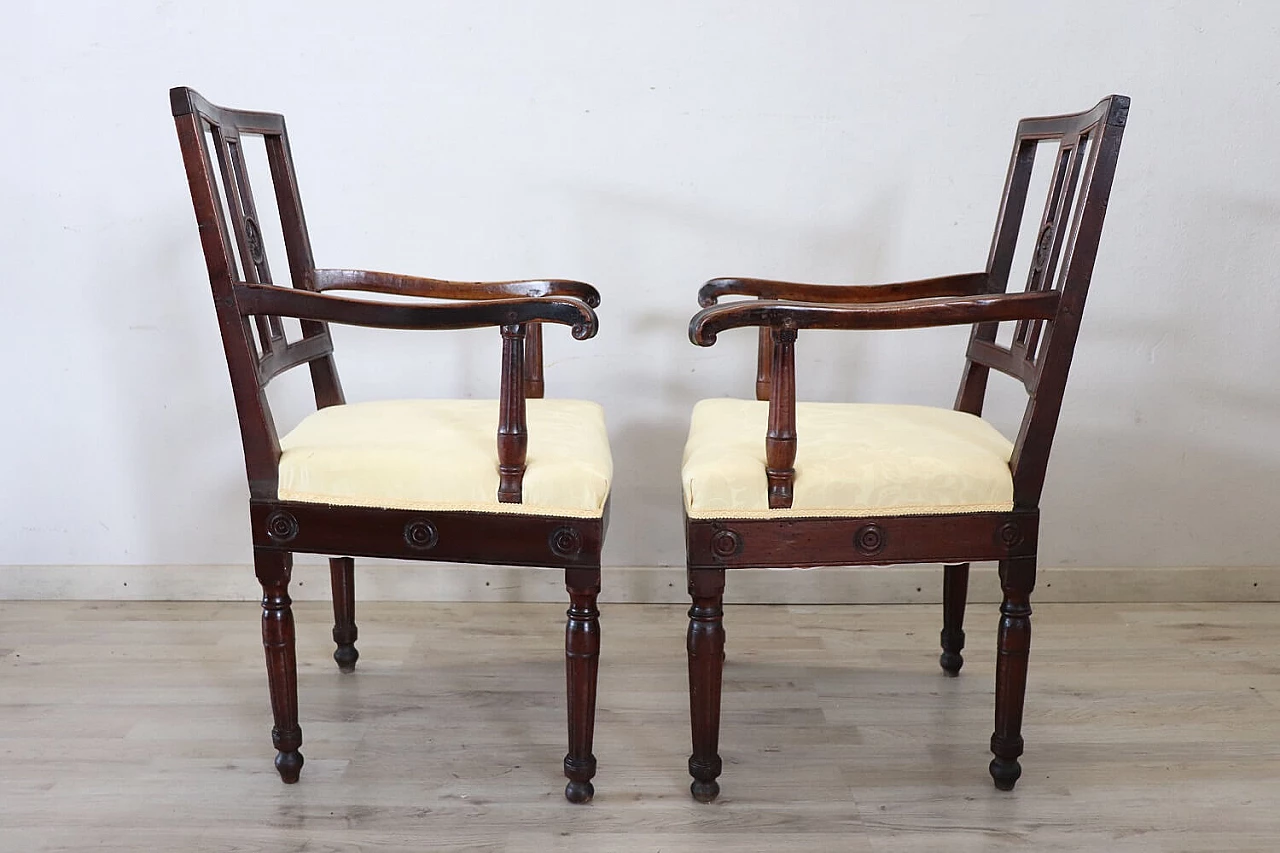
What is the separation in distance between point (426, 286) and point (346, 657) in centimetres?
71

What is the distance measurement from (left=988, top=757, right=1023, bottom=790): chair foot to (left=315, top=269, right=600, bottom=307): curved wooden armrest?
3.38 feet

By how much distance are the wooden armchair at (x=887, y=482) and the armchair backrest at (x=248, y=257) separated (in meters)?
0.62

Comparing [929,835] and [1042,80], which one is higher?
[1042,80]

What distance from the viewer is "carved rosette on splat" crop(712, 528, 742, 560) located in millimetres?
1584

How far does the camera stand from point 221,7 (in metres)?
2.24

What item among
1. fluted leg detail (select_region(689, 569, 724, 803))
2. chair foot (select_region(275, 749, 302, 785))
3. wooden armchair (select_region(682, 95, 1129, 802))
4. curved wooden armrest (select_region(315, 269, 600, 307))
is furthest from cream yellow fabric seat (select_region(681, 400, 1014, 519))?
chair foot (select_region(275, 749, 302, 785))

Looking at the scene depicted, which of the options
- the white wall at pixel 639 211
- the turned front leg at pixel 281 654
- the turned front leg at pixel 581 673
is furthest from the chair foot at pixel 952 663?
the turned front leg at pixel 281 654

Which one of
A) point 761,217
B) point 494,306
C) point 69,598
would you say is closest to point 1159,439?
point 761,217

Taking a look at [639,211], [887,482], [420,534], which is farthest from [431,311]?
[639,211]

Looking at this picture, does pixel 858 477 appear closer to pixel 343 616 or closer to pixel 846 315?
pixel 846 315

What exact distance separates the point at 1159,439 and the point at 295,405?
1.85 metres

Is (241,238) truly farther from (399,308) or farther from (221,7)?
(221,7)

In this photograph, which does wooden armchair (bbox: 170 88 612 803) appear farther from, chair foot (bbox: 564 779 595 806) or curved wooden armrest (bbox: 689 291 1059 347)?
curved wooden armrest (bbox: 689 291 1059 347)

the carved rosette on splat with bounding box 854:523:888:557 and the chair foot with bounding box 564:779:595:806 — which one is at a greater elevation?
the carved rosette on splat with bounding box 854:523:888:557
